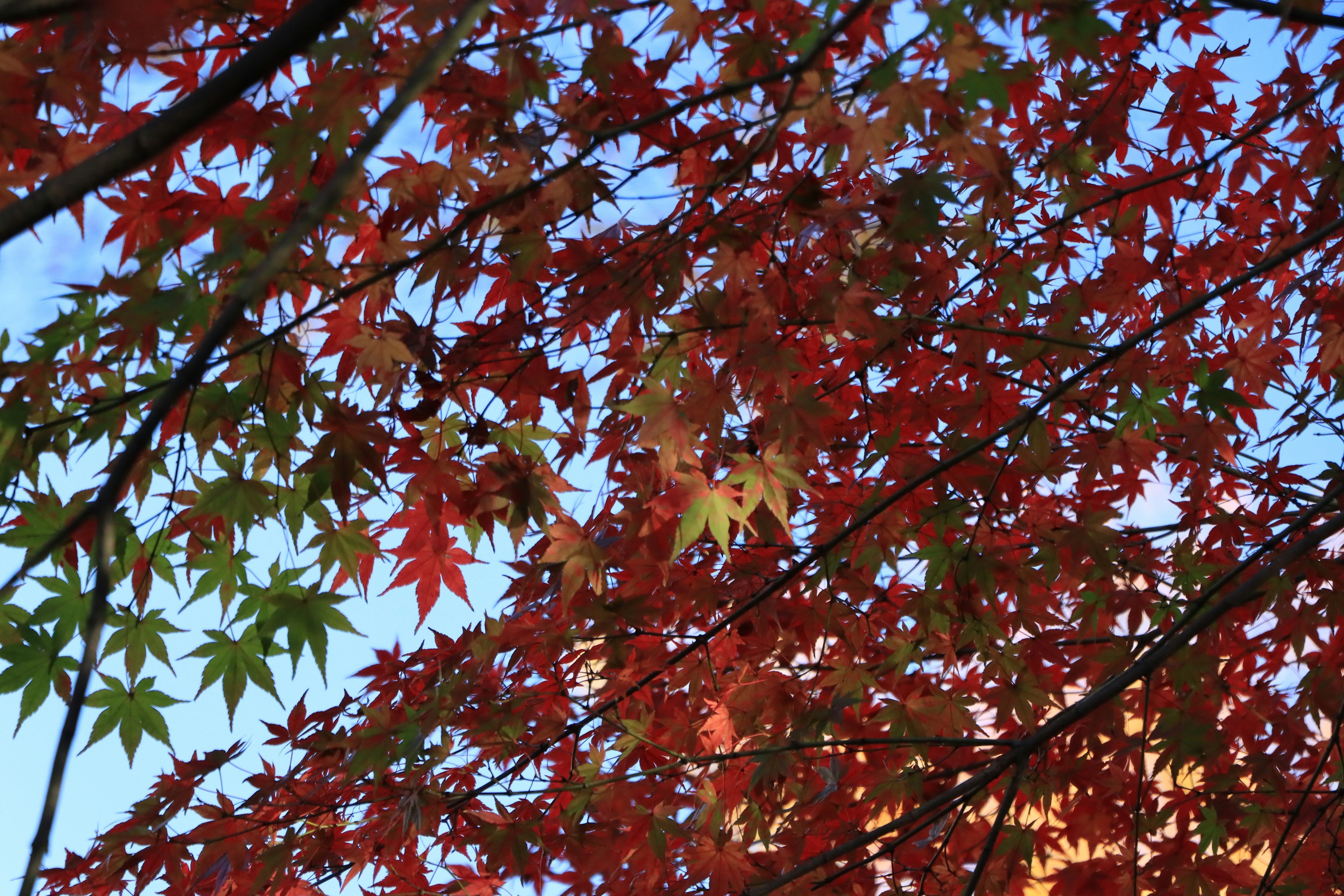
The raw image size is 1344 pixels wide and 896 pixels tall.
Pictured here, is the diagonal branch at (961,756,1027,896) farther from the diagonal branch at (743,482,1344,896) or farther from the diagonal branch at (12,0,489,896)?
the diagonal branch at (12,0,489,896)

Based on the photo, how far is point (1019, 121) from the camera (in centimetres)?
352

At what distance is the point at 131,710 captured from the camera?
246cm

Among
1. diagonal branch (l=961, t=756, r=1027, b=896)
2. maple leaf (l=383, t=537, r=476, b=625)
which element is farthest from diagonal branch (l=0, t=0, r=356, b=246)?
diagonal branch (l=961, t=756, r=1027, b=896)

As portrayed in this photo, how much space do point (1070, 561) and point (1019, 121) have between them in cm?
155

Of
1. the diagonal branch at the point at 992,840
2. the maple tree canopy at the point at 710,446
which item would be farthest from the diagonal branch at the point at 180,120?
the diagonal branch at the point at 992,840

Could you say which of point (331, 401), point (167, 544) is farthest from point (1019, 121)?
point (167, 544)

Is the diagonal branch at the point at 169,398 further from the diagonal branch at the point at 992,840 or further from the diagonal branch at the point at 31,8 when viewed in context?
the diagonal branch at the point at 992,840

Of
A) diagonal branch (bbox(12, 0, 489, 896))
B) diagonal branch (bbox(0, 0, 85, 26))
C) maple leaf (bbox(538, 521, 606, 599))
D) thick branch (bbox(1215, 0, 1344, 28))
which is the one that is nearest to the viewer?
diagonal branch (bbox(12, 0, 489, 896))

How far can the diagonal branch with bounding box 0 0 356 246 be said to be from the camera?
132 cm

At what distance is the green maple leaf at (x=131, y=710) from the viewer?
8.04 ft

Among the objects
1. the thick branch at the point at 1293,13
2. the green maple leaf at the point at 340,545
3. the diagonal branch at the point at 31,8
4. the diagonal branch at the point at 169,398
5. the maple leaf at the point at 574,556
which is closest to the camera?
the diagonal branch at the point at 169,398

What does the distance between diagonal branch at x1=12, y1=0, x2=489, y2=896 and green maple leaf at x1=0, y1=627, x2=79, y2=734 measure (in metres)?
1.13

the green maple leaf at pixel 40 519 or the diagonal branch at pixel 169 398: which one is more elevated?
the green maple leaf at pixel 40 519

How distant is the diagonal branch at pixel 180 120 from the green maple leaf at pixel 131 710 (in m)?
1.51
